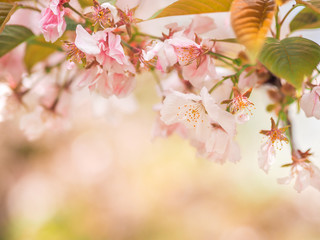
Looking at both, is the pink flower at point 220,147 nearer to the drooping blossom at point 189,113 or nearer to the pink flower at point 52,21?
the drooping blossom at point 189,113

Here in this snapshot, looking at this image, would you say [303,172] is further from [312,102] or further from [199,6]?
[199,6]

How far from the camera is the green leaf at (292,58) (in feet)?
0.79

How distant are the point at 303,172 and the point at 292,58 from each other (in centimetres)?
14

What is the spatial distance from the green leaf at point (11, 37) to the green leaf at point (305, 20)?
0.27 m

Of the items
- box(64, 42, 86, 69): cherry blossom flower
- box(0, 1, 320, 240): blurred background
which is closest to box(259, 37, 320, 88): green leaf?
box(64, 42, 86, 69): cherry blossom flower

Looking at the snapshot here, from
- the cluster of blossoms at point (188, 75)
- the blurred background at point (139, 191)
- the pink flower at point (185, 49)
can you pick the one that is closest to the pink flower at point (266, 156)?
the cluster of blossoms at point (188, 75)

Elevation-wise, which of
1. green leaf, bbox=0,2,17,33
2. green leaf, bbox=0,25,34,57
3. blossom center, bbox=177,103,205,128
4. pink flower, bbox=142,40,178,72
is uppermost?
green leaf, bbox=0,2,17,33

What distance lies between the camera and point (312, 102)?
0.93ft

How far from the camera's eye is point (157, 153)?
2746mm

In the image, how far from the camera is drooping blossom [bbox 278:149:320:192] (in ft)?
1.10

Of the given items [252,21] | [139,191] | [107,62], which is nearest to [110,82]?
[107,62]

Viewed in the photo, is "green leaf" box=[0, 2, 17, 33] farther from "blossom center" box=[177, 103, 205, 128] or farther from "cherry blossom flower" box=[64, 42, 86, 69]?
"blossom center" box=[177, 103, 205, 128]

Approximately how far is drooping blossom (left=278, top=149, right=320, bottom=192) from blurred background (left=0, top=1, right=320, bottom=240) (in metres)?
1.91

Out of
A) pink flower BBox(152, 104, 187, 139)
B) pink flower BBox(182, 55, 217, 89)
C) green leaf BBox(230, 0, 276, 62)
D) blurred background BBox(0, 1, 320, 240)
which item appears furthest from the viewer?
blurred background BBox(0, 1, 320, 240)
